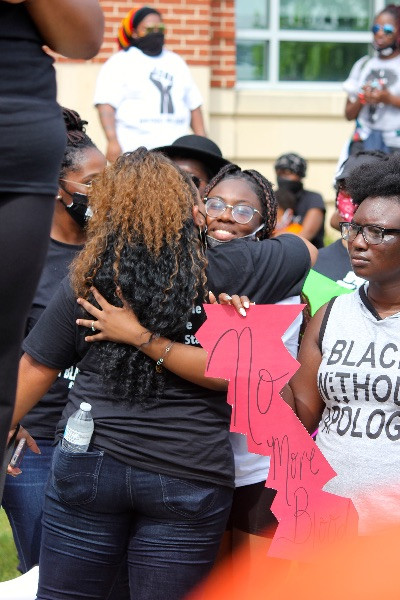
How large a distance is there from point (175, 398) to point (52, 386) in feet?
2.92

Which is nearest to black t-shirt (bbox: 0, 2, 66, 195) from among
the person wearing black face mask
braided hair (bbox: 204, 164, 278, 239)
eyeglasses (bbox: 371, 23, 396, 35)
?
braided hair (bbox: 204, 164, 278, 239)

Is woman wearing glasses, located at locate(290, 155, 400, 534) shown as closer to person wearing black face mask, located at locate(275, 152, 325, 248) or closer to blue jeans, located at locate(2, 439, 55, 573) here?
blue jeans, located at locate(2, 439, 55, 573)

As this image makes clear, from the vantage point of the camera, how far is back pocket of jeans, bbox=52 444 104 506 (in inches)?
121

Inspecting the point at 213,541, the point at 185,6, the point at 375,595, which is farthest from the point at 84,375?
the point at 185,6

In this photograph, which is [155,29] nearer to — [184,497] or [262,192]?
[262,192]

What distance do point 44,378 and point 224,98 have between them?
26.7 ft

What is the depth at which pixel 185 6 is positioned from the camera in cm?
1059

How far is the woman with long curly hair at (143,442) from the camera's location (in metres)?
3.10

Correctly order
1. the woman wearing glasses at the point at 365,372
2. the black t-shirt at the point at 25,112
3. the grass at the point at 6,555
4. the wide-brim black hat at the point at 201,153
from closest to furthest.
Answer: the black t-shirt at the point at 25,112 → the woman wearing glasses at the point at 365,372 → the wide-brim black hat at the point at 201,153 → the grass at the point at 6,555

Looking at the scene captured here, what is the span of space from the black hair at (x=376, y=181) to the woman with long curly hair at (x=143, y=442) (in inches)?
29.4

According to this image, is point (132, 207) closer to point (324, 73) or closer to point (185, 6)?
point (185, 6)

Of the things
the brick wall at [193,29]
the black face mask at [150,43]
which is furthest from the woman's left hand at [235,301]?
the brick wall at [193,29]

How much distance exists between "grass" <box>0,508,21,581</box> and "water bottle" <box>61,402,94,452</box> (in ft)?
7.13

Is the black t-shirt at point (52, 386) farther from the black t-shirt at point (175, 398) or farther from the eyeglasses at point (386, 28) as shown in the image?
the eyeglasses at point (386, 28)
